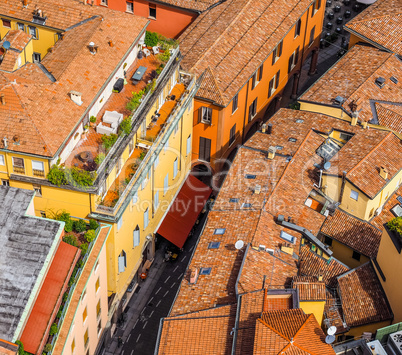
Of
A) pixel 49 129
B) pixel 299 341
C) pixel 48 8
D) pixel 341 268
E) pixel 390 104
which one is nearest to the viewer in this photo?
pixel 299 341

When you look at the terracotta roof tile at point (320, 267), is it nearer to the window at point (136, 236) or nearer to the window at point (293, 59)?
the window at point (136, 236)

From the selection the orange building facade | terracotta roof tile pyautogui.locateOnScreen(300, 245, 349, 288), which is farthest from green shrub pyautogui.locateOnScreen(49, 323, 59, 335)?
the orange building facade

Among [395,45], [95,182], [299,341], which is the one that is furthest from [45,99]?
[395,45]

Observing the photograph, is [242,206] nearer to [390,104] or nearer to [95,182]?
[95,182]

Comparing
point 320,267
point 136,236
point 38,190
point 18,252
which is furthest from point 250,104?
point 18,252

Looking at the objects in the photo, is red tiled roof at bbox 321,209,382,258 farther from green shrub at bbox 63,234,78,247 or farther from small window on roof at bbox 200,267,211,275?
green shrub at bbox 63,234,78,247

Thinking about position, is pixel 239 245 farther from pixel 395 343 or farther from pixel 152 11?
pixel 152 11

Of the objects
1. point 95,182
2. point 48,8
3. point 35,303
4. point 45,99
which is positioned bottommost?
point 35,303
